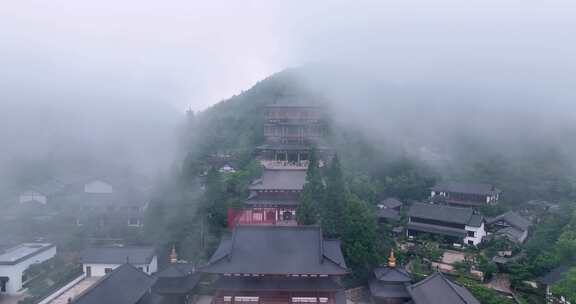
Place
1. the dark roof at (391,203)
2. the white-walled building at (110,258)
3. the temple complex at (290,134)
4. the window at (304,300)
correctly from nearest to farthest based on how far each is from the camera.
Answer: the window at (304,300)
the white-walled building at (110,258)
the temple complex at (290,134)
the dark roof at (391,203)

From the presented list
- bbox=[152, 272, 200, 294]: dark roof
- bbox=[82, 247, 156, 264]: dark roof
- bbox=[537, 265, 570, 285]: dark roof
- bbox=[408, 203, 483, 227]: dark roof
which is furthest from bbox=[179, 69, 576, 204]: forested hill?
bbox=[537, 265, 570, 285]: dark roof

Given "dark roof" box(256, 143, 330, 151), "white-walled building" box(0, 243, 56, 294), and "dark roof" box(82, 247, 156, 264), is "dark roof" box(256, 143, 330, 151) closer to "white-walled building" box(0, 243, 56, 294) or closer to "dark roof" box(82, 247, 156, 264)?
"dark roof" box(82, 247, 156, 264)

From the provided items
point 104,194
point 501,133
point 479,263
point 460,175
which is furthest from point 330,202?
point 501,133

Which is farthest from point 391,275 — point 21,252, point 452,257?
point 21,252

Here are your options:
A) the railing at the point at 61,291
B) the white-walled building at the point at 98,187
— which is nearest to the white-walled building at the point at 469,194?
the railing at the point at 61,291

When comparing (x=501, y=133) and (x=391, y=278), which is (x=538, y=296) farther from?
(x=501, y=133)

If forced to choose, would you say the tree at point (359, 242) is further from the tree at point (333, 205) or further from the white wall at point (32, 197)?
the white wall at point (32, 197)
